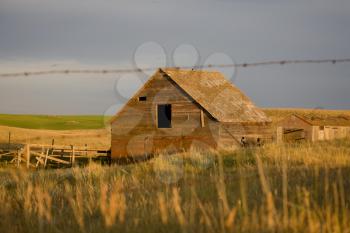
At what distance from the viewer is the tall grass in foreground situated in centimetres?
523

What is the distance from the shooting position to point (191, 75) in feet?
109

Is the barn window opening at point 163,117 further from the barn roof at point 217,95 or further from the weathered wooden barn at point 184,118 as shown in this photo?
the barn roof at point 217,95

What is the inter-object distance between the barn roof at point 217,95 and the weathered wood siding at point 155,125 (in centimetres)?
43

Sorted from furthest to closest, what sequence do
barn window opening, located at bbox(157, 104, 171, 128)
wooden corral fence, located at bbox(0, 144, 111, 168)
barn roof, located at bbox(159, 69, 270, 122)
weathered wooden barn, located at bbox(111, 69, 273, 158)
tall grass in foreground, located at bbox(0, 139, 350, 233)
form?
wooden corral fence, located at bbox(0, 144, 111, 168)
barn window opening, located at bbox(157, 104, 171, 128)
barn roof, located at bbox(159, 69, 270, 122)
weathered wooden barn, located at bbox(111, 69, 273, 158)
tall grass in foreground, located at bbox(0, 139, 350, 233)

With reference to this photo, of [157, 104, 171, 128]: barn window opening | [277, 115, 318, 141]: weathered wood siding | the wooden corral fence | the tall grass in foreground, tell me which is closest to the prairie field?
the tall grass in foreground

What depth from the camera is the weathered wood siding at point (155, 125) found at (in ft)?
98.7

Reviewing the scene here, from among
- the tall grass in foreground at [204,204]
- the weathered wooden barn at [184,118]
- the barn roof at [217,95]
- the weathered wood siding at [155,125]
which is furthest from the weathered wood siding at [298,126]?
the tall grass in foreground at [204,204]

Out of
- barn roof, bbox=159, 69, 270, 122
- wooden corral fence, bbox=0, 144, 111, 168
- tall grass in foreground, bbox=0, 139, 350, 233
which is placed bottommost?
wooden corral fence, bbox=0, 144, 111, 168

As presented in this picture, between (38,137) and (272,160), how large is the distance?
5011cm

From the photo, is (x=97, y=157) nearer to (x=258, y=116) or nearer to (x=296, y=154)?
(x=258, y=116)

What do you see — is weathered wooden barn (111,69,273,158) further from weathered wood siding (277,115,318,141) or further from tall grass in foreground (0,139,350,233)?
tall grass in foreground (0,139,350,233)

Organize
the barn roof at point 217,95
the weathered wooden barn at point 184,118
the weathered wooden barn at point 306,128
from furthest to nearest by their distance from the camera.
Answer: the weathered wooden barn at point 306,128 → the barn roof at point 217,95 → the weathered wooden barn at point 184,118

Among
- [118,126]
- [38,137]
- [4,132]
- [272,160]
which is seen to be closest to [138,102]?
[118,126]

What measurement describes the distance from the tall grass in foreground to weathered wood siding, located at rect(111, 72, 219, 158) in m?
17.6
